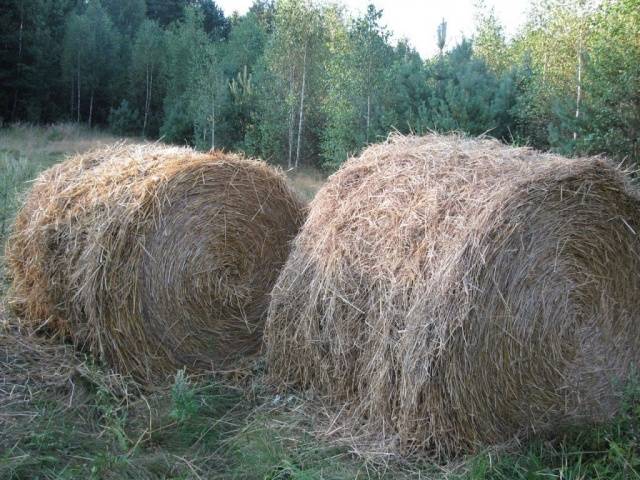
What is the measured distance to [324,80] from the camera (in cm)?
2194

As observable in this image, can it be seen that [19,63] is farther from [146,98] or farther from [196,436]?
[196,436]

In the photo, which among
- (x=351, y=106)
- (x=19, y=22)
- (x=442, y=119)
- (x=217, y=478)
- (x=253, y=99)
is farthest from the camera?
(x=19, y=22)

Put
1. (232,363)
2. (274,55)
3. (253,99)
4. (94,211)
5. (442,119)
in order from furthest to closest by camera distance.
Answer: (253,99), (274,55), (442,119), (232,363), (94,211)

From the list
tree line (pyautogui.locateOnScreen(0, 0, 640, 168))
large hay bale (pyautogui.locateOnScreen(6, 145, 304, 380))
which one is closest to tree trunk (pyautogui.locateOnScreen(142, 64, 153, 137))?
tree line (pyautogui.locateOnScreen(0, 0, 640, 168))

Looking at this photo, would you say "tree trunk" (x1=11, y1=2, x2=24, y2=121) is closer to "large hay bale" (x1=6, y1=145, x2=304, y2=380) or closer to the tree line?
the tree line

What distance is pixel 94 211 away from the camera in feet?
16.4

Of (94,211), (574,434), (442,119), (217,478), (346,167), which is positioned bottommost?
(217,478)

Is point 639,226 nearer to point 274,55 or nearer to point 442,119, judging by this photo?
point 442,119

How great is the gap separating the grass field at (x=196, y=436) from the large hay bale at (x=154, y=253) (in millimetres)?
287

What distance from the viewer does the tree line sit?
1059 centimetres

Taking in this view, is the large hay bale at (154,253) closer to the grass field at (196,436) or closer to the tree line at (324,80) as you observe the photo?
the grass field at (196,436)

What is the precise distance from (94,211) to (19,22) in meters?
26.8

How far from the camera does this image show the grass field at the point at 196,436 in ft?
11.9

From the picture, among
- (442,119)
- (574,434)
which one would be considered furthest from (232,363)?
(442,119)
